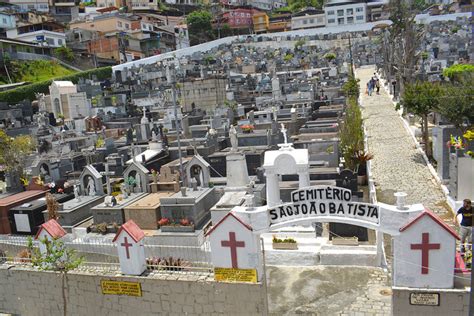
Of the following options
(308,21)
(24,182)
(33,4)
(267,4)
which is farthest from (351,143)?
(267,4)

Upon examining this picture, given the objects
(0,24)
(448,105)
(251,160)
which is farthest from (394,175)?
(0,24)

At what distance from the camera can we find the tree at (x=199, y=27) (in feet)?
284

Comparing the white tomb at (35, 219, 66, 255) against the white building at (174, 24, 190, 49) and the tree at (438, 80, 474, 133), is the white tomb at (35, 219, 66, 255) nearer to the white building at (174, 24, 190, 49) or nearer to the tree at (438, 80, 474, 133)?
the tree at (438, 80, 474, 133)

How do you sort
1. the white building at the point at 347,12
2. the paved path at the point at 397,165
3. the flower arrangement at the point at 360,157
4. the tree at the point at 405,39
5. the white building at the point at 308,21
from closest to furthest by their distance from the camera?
the paved path at the point at 397,165 → the flower arrangement at the point at 360,157 → the tree at the point at 405,39 → the white building at the point at 347,12 → the white building at the point at 308,21

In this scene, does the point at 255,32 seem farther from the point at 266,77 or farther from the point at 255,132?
the point at 255,132

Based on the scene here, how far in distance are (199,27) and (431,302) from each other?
8555cm

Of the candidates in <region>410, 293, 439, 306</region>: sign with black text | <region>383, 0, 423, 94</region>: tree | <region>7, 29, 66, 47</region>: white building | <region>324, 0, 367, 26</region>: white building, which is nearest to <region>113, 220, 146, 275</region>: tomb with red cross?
<region>410, 293, 439, 306</region>: sign with black text

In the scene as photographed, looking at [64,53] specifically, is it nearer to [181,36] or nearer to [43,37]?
[43,37]

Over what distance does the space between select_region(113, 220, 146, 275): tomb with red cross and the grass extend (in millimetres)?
50143

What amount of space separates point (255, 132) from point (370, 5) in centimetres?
8627

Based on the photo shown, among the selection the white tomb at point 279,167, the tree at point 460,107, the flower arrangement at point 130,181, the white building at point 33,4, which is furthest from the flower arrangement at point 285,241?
the white building at point 33,4

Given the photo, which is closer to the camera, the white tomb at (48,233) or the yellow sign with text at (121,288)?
the yellow sign with text at (121,288)

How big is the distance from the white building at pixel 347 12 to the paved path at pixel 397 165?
69.6 metres

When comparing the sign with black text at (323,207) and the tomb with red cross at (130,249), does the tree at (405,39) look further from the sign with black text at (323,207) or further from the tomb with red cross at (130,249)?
the tomb with red cross at (130,249)
